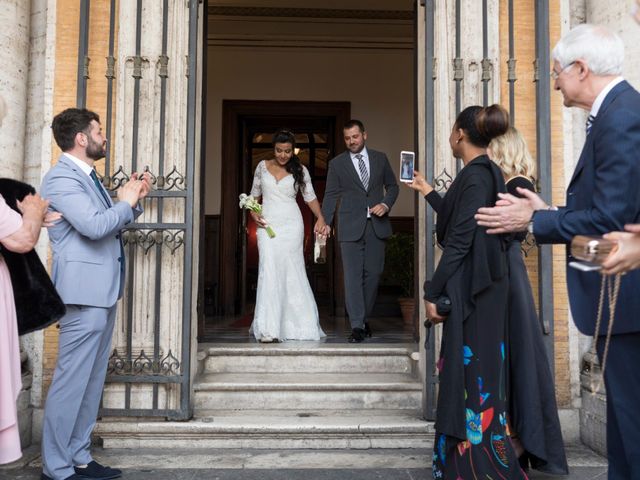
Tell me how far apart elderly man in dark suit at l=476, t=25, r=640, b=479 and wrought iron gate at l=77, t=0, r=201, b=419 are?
104 inches

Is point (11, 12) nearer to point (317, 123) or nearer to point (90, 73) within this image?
point (90, 73)

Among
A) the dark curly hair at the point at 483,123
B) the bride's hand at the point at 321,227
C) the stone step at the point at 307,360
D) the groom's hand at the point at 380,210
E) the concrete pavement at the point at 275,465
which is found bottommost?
the concrete pavement at the point at 275,465

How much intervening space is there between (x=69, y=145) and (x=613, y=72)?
9.06 ft

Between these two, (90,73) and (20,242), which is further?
(90,73)

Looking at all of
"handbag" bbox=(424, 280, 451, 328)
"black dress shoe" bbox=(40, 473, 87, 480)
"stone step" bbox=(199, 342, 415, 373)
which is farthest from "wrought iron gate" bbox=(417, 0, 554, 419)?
"black dress shoe" bbox=(40, 473, 87, 480)

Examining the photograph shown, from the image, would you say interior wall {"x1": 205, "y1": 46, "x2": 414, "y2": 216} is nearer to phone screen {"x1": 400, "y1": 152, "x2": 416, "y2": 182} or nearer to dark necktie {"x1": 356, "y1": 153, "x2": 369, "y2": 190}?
dark necktie {"x1": 356, "y1": 153, "x2": 369, "y2": 190}

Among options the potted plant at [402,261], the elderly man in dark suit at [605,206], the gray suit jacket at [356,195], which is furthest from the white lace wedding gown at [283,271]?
the elderly man in dark suit at [605,206]

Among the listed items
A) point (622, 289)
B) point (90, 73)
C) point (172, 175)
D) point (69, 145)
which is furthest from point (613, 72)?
point (90, 73)

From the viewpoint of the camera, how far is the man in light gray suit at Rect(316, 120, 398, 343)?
5855 mm

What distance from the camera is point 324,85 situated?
9.39m

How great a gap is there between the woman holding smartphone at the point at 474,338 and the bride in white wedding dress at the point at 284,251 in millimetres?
2881

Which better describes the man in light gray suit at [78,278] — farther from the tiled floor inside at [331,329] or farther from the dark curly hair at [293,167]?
the dark curly hair at [293,167]

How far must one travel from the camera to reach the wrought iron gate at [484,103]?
4285 millimetres

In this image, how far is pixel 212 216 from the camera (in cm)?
914
